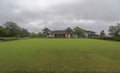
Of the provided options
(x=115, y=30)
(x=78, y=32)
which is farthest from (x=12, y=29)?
(x=115, y=30)

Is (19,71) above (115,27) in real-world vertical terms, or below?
below

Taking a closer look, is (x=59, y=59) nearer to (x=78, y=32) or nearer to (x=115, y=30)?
(x=115, y=30)

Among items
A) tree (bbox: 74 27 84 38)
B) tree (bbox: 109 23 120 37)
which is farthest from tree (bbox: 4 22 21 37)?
tree (bbox: 109 23 120 37)

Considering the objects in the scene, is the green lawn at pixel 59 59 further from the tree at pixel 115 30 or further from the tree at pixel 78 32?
the tree at pixel 78 32

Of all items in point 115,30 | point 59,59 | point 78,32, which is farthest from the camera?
point 78,32

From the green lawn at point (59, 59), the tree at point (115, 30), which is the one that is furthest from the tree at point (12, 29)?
the green lawn at point (59, 59)

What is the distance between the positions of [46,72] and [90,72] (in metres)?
1.64

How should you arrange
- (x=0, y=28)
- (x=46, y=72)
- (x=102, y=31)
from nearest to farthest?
(x=46, y=72) → (x=0, y=28) → (x=102, y=31)

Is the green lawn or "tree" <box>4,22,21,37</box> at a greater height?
"tree" <box>4,22,21,37</box>

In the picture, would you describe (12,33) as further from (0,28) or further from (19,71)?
(19,71)

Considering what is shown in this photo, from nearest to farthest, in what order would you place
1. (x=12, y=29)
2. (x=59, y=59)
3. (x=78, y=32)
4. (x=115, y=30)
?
(x=59, y=59), (x=115, y=30), (x=12, y=29), (x=78, y=32)

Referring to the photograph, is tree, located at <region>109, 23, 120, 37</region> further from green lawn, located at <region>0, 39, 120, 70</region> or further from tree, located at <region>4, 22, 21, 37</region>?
green lawn, located at <region>0, 39, 120, 70</region>

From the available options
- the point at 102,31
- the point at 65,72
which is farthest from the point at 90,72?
the point at 102,31

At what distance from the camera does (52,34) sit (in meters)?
61.2
